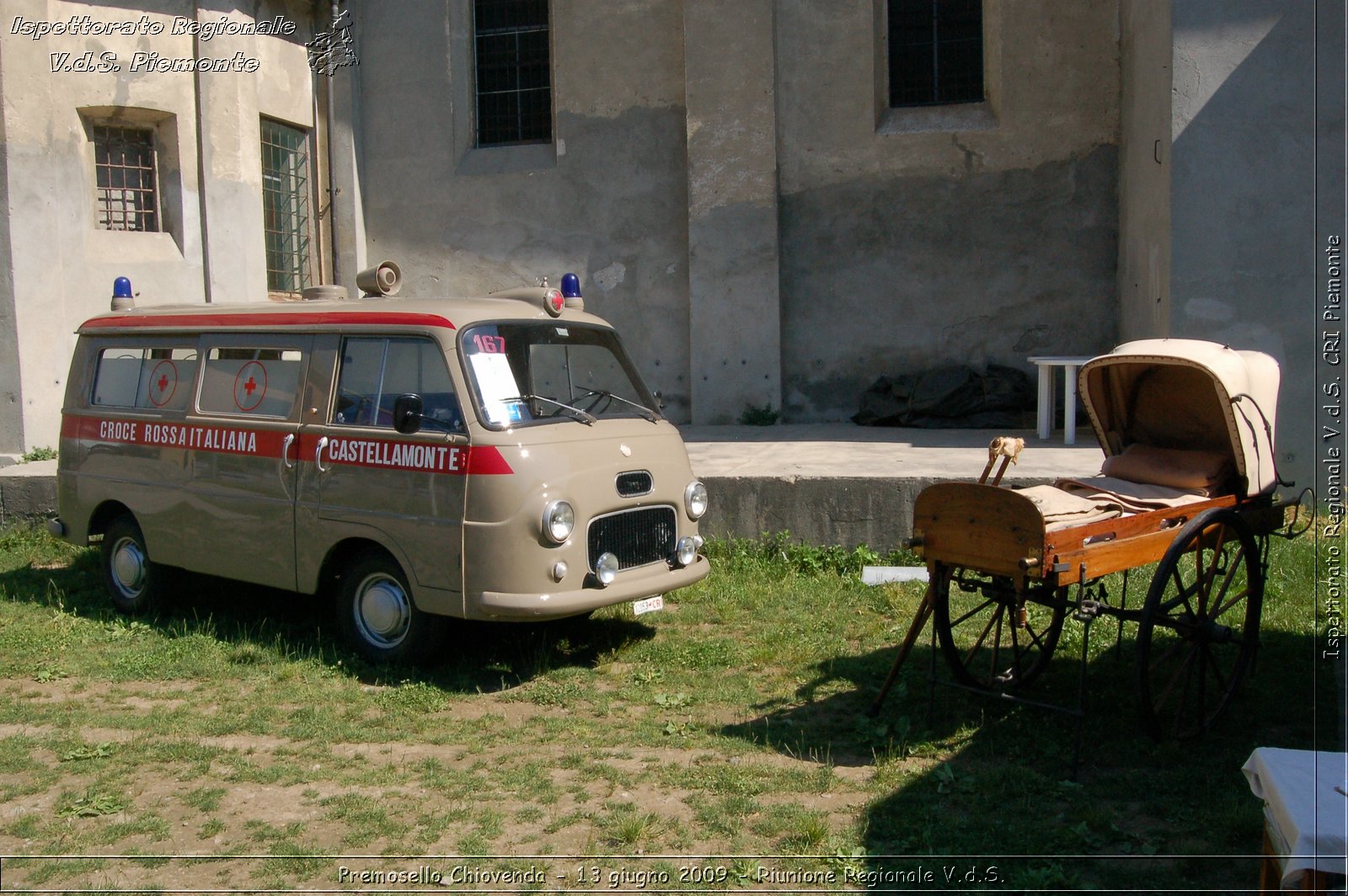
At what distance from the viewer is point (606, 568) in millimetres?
6344

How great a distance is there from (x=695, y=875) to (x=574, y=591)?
228 centimetres

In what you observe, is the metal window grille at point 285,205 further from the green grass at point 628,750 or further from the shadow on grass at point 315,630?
the green grass at point 628,750

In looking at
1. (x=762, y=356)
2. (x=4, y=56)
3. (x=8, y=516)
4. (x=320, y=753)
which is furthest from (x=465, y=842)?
(x=4, y=56)

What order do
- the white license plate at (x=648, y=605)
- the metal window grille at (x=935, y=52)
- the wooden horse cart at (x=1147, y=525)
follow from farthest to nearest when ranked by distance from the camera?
1. the metal window grille at (x=935, y=52)
2. the white license plate at (x=648, y=605)
3. the wooden horse cart at (x=1147, y=525)

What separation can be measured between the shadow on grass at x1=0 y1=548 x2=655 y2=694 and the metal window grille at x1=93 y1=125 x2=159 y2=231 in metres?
5.48

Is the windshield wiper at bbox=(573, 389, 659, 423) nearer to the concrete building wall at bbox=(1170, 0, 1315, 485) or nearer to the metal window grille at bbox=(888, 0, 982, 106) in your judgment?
the concrete building wall at bbox=(1170, 0, 1315, 485)

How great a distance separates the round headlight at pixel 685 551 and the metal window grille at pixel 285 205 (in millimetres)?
9603

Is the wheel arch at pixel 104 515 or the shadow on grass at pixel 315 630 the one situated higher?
the wheel arch at pixel 104 515

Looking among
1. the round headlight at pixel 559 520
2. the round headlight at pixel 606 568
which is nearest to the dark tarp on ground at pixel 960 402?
→ the round headlight at pixel 606 568

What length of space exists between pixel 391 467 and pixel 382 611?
89 centimetres

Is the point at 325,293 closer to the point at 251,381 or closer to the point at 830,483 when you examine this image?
the point at 251,381

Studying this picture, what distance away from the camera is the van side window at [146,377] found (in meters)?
7.72

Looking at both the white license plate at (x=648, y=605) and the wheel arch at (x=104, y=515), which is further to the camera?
the wheel arch at (x=104, y=515)

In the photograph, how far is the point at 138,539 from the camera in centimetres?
801
